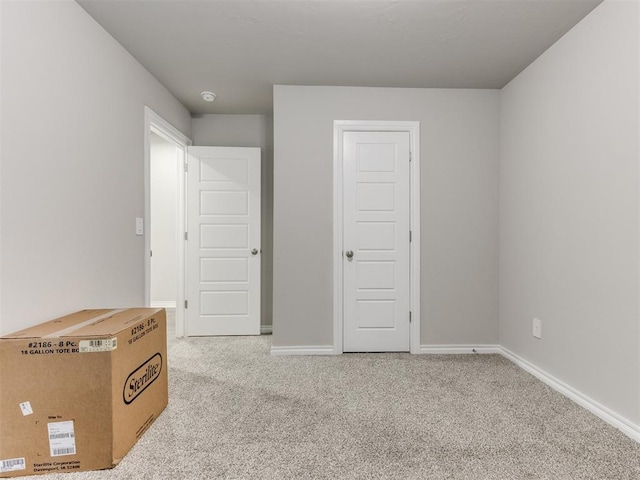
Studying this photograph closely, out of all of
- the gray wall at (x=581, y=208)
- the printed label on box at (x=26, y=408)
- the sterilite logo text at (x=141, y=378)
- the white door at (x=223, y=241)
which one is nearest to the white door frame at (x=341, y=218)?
→ the gray wall at (x=581, y=208)

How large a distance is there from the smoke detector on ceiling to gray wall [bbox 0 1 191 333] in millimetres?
607

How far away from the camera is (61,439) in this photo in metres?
1.38

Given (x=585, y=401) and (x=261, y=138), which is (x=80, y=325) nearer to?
(x=261, y=138)

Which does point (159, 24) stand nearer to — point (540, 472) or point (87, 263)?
point (87, 263)

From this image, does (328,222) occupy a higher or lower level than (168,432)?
higher

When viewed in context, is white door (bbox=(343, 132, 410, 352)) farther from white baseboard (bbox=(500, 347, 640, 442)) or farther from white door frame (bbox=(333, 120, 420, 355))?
white baseboard (bbox=(500, 347, 640, 442))

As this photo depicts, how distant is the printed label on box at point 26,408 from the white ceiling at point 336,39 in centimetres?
214

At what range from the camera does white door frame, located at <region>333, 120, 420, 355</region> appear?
9.46 feet

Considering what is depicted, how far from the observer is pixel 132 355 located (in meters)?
1.54

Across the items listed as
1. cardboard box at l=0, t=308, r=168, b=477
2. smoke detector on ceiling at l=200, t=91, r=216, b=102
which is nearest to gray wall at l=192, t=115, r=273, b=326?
smoke detector on ceiling at l=200, t=91, r=216, b=102

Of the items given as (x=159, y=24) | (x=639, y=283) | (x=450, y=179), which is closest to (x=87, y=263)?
(x=159, y=24)

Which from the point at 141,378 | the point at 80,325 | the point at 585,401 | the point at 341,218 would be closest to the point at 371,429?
the point at 141,378

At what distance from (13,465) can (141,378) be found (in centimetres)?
54

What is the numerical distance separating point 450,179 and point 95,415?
9.76 feet
